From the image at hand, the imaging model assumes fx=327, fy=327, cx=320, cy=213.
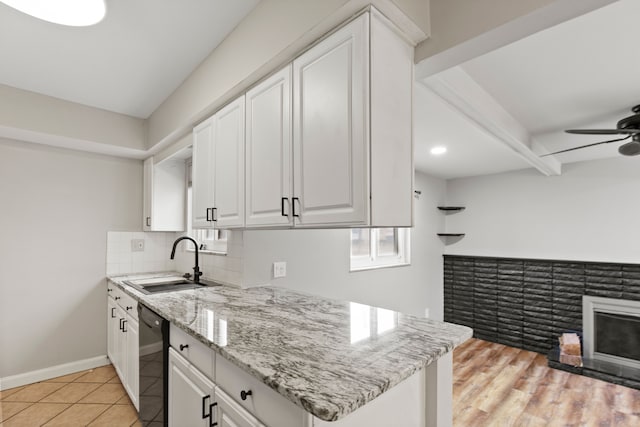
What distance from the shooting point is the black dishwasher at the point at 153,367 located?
1.75m

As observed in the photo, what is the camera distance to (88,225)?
3.24m

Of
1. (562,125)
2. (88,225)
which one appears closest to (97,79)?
(88,225)

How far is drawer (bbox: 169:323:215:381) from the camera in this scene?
1.36 meters

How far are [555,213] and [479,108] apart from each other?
2875 mm

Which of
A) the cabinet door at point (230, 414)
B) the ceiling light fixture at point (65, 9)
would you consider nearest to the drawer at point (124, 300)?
the cabinet door at point (230, 414)

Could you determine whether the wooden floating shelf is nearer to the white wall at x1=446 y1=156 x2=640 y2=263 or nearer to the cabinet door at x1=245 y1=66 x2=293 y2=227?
the white wall at x1=446 y1=156 x2=640 y2=263

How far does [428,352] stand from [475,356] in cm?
346

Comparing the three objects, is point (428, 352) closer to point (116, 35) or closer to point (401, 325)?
point (401, 325)

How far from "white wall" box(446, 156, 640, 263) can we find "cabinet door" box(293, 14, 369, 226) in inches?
161

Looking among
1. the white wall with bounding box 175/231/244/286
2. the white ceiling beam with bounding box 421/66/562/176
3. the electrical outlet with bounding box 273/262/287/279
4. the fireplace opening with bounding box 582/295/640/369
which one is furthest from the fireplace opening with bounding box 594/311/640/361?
the white wall with bounding box 175/231/244/286

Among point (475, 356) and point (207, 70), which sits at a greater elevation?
point (207, 70)

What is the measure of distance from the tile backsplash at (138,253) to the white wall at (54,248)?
8 centimetres

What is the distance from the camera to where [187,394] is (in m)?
1.52

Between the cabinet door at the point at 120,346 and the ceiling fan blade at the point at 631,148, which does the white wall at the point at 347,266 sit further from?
the ceiling fan blade at the point at 631,148
